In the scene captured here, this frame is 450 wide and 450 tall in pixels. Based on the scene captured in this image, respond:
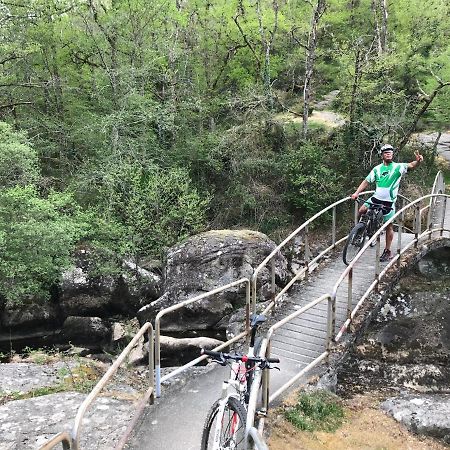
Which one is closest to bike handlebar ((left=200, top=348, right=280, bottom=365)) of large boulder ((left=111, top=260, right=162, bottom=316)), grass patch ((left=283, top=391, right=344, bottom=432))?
grass patch ((left=283, top=391, right=344, bottom=432))

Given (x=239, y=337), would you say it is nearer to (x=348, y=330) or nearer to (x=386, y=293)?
(x=348, y=330)

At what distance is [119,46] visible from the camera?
60.0 feet

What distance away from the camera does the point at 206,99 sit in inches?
769

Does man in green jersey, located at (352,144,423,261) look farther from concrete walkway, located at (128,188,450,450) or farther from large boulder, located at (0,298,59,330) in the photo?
large boulder, located at (0,298,59,330)

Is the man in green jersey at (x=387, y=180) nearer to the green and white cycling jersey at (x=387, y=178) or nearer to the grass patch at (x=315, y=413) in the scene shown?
the green and white cycling jersey at (x=387, y=178)

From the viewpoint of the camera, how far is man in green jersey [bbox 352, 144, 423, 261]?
8.62m

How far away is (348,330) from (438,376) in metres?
3.54

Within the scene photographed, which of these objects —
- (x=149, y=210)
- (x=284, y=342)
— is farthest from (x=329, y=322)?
(x=149, y=210)

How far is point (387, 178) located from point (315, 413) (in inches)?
183

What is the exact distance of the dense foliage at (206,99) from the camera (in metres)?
16.7

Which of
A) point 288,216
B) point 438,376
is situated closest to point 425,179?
point 288,216

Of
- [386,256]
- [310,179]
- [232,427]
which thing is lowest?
[386,256]

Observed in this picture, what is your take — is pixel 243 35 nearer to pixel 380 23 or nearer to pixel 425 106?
pixel 380 23

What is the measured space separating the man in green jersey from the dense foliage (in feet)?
22.2
